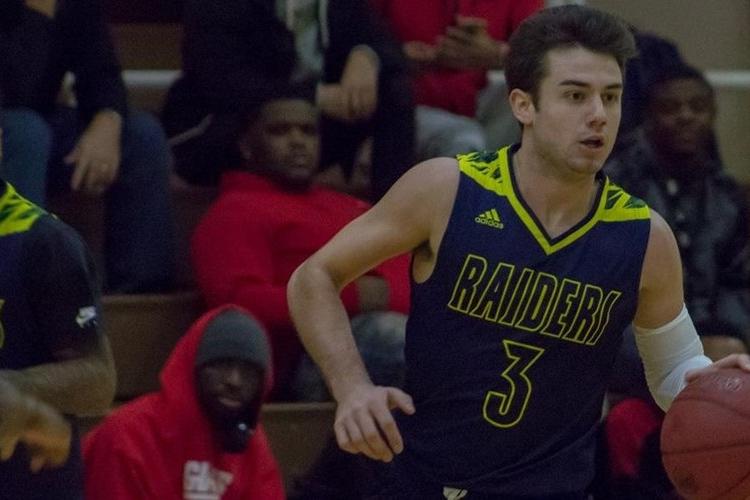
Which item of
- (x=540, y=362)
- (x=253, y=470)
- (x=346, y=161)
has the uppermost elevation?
(x=540, y=362)

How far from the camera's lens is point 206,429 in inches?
227

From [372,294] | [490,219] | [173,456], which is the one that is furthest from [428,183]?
[372,294]

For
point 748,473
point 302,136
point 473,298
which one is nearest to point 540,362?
point 473,298

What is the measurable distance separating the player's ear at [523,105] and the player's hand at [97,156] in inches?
86.8

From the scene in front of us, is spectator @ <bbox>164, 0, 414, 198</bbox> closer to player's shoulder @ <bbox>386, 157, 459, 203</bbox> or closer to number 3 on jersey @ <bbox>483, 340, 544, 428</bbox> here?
player's shoulder @ <bbox>386, 157, 459, 203</bbox>

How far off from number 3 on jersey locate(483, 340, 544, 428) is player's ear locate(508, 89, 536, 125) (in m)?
0.49

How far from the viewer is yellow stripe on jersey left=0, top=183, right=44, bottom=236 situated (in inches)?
160

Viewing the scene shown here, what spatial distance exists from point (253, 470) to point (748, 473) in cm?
199

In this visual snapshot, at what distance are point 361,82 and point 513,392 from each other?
258cm

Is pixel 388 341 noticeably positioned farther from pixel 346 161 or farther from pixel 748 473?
pixel 748 473

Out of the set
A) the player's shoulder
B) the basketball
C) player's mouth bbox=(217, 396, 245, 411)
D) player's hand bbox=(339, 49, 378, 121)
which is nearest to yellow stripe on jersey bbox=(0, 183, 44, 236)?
the player's shoulder

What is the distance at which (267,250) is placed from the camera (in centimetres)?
627

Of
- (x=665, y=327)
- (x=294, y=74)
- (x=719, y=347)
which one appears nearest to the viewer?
(x=665, y=327)

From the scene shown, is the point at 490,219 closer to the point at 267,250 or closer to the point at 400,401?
the point at 400,401
